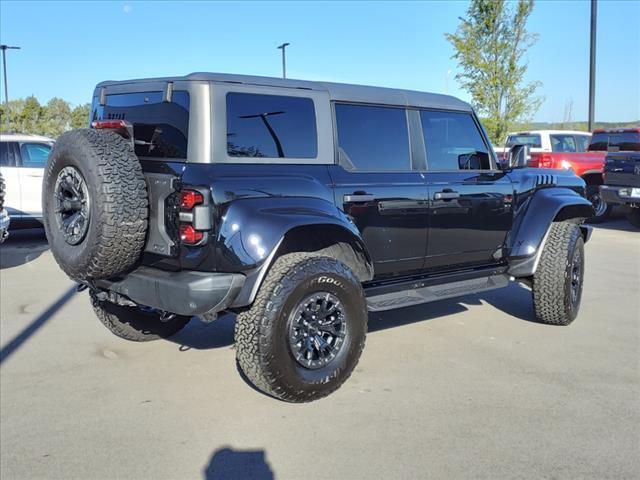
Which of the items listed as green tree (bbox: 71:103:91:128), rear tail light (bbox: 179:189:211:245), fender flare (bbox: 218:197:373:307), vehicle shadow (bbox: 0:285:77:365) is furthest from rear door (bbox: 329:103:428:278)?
green tree (bbox: 71:103:91:128)

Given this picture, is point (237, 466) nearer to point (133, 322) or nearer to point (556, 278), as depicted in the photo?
point (133, 322)

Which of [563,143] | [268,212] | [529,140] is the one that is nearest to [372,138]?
[268,212]

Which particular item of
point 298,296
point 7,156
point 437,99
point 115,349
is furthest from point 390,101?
point 7,156

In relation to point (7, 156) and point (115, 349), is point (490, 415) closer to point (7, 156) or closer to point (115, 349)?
point (115, 349)

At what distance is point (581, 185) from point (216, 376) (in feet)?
13.0

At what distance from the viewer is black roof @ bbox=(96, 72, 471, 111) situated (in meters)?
3.84

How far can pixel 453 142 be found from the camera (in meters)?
5.31

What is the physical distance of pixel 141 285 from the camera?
3740 mm

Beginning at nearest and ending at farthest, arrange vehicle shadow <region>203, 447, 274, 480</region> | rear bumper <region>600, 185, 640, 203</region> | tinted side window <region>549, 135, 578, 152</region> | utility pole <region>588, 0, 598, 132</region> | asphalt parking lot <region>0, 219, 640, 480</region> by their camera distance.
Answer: vehicle shadow <region>203, 447, 274, 480</region> < asphalt parking lot <region>0, 219, 640, 480</region> < rear bumper <region>600, 185, 640, 203</region> < tinted side window <region>549, 135, 578, 152</region> < utility pole <region>588, 0, 598, 132</region>

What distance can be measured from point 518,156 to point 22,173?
8.35 m

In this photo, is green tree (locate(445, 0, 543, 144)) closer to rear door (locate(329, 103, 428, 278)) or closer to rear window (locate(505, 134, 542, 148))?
rear window (locate(505, 134, 542, 148))

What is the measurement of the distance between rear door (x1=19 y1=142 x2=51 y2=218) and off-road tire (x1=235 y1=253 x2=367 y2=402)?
314 inches

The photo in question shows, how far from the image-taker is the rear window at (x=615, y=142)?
13055mm

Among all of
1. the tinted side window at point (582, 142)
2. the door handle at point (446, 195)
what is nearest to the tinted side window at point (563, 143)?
the tinted side window at point (582, 142)
